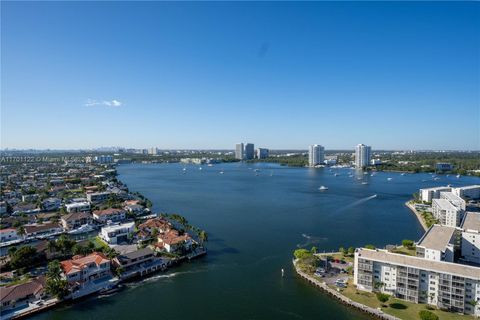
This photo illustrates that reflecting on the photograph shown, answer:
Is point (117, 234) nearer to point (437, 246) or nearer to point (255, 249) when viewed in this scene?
point (255, 249)

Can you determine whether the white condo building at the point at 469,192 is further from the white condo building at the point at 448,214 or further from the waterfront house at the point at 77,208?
the waterfront house at the point at 77,208

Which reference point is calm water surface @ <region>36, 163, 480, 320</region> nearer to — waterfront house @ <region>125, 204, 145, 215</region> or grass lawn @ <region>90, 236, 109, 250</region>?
waterfront house @ <region>125, 204, 145, 215</region>

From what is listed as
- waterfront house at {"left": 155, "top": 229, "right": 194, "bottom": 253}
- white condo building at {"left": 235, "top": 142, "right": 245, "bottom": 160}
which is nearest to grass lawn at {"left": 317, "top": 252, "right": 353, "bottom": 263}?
waterfront house at {"left": 155, "top": 229, "right": 194, "bottom": 253}

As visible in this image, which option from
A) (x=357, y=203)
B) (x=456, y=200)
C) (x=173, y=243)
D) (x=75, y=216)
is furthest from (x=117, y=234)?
(x=456, y=200)

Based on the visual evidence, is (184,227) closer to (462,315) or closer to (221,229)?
(221,229)

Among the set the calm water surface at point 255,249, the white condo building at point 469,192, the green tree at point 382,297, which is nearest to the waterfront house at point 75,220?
the calm water surface at point 255,249

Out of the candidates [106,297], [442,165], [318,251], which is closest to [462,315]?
[318,251]
